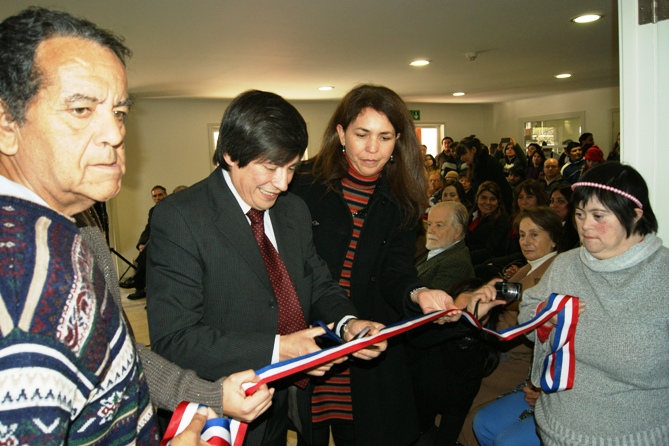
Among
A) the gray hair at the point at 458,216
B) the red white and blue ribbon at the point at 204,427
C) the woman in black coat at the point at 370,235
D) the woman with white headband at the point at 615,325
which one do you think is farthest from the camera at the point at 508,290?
the gray hair at the point at 458,216

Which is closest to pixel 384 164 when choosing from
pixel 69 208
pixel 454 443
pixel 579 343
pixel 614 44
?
pixel 579 343

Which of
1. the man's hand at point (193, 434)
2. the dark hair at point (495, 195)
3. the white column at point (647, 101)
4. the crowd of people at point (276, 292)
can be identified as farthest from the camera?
the dark hair at point (495, 195)

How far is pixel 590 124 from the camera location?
13008mm

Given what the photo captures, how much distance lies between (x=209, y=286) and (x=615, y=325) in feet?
4.95

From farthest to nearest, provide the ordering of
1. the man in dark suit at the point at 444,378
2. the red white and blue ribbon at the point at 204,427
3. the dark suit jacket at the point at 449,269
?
the dark suit jacket at the point at 449,269 < the man in dark suit at the point at 444,378 < the red white and blue ribbon at the point at 204,427

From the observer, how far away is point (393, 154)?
2377 millimetres

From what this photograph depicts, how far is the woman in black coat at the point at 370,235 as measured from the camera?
219 centimetres

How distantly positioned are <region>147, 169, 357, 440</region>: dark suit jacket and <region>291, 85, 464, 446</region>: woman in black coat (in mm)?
478

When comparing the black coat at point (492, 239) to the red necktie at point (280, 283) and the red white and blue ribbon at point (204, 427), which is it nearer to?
the red necktie at point (280, 283)

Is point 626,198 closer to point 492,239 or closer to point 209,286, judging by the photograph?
point 209,286

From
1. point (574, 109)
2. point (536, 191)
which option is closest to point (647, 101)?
point (536, 191)

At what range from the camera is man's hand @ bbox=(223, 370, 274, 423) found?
1.29 m

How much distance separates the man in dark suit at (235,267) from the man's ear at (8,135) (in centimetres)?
70

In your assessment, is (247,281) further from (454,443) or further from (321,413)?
(454,443)
